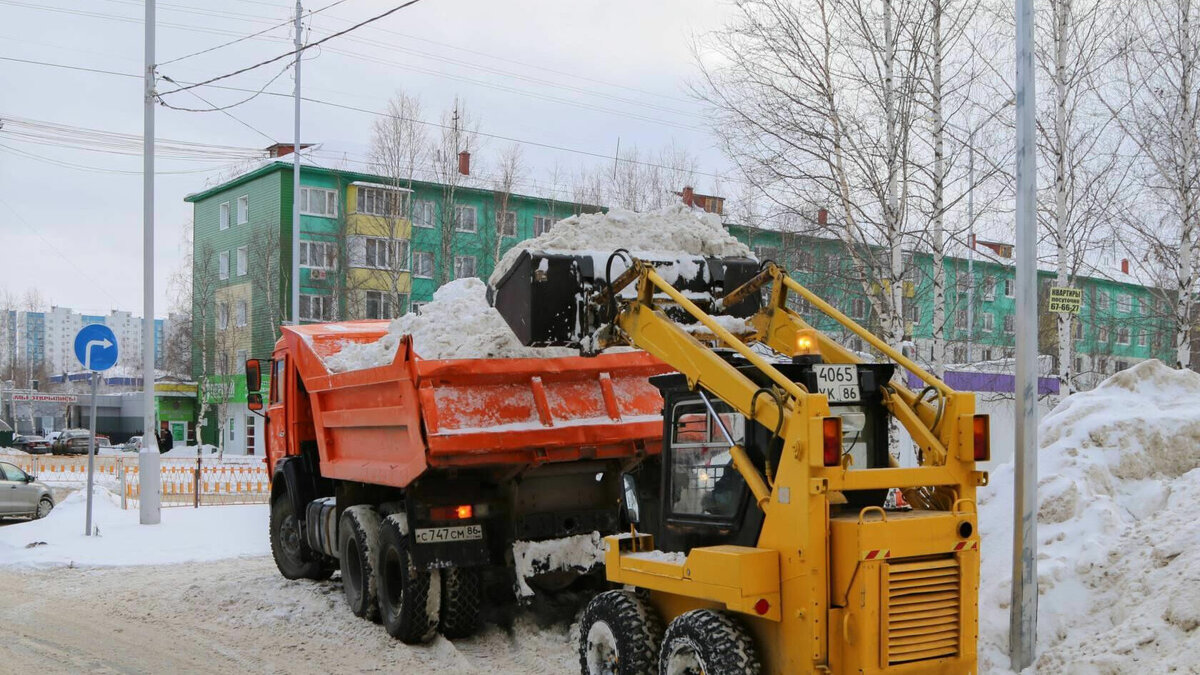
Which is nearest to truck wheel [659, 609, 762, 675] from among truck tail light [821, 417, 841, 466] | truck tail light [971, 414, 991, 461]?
truck tail light [821, 417, 841, 466]

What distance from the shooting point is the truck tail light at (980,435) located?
19.5ft

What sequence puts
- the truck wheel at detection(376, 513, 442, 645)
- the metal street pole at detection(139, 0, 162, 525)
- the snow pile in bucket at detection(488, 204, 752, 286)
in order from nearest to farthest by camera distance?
the snow pile in bucket at detection(488, 204, 752, 286), the truck wheel at detection(376, 513, 442, 645), the metal street pole at detection(139, 0, 162, 525)

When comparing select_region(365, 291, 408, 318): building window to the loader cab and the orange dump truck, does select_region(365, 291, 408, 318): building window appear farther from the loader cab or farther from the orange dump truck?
the loader cab

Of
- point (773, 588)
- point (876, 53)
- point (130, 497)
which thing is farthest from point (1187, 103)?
point (130, 497)

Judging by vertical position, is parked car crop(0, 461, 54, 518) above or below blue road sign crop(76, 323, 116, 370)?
below

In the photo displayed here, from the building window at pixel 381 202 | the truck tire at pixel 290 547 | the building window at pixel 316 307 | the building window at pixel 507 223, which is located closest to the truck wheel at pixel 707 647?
the truck tire at pixel 290 547

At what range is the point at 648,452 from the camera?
8.73 metres

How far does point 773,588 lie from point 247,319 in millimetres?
44078

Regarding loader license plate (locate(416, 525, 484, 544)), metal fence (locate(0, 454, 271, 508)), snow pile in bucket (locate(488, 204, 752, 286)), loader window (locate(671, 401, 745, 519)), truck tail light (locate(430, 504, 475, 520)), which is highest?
snow pile in bucket (locate(488, 204, 752, 286))

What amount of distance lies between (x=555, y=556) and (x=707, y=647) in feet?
10.6

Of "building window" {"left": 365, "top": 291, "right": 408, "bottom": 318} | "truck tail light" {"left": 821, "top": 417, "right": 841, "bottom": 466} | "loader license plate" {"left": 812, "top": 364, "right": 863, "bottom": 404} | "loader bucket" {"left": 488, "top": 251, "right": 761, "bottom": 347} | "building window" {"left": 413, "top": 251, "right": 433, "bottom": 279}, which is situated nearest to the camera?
"truck tail light" {"left": 821, "top": 417, "right": 841, "bottom": 466}

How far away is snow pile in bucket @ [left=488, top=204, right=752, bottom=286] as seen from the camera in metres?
8.04

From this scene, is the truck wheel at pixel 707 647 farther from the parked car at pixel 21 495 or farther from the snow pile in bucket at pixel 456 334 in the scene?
the parked car at pixel 21 495

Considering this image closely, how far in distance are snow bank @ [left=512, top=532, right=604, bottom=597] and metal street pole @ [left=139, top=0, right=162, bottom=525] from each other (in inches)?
397
